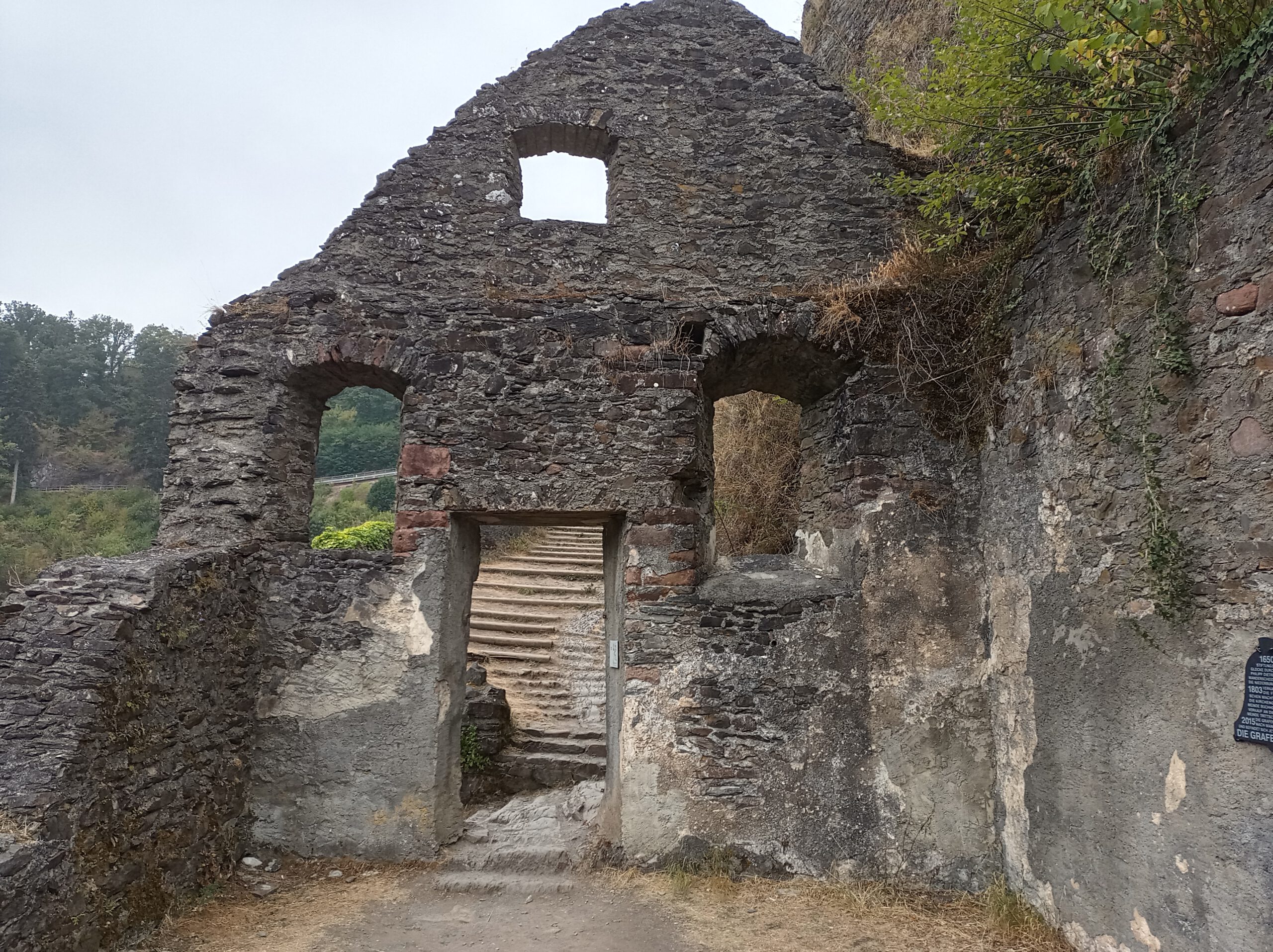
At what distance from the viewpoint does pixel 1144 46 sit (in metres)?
3.25

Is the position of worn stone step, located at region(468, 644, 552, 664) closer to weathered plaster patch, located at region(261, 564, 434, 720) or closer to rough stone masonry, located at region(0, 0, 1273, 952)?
rough stone masonry, located at region(0, 0, 1273, 952)

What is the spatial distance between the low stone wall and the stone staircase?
8.86 ft

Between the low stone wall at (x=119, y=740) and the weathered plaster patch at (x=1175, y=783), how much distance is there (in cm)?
468

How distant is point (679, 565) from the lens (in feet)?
15.3

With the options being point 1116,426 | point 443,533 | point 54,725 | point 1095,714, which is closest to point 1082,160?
point 1116,426

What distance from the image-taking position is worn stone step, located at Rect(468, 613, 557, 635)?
984 centimetres

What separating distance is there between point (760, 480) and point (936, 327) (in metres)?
3.23

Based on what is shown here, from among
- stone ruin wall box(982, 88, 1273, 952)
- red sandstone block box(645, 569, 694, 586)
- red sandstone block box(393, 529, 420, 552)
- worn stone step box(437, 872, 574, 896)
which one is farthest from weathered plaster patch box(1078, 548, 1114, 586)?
red sandstone block box(393, 529, 420, 552)

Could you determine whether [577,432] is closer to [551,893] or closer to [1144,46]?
[551,893]

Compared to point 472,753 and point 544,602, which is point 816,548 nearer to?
point 472,753

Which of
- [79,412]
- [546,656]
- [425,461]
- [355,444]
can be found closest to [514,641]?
[546,656]

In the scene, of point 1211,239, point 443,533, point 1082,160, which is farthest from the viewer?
point 443,533

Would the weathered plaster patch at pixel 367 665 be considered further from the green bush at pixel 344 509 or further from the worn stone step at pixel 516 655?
the green bush at pixel 344 509

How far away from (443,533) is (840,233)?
368 cm
